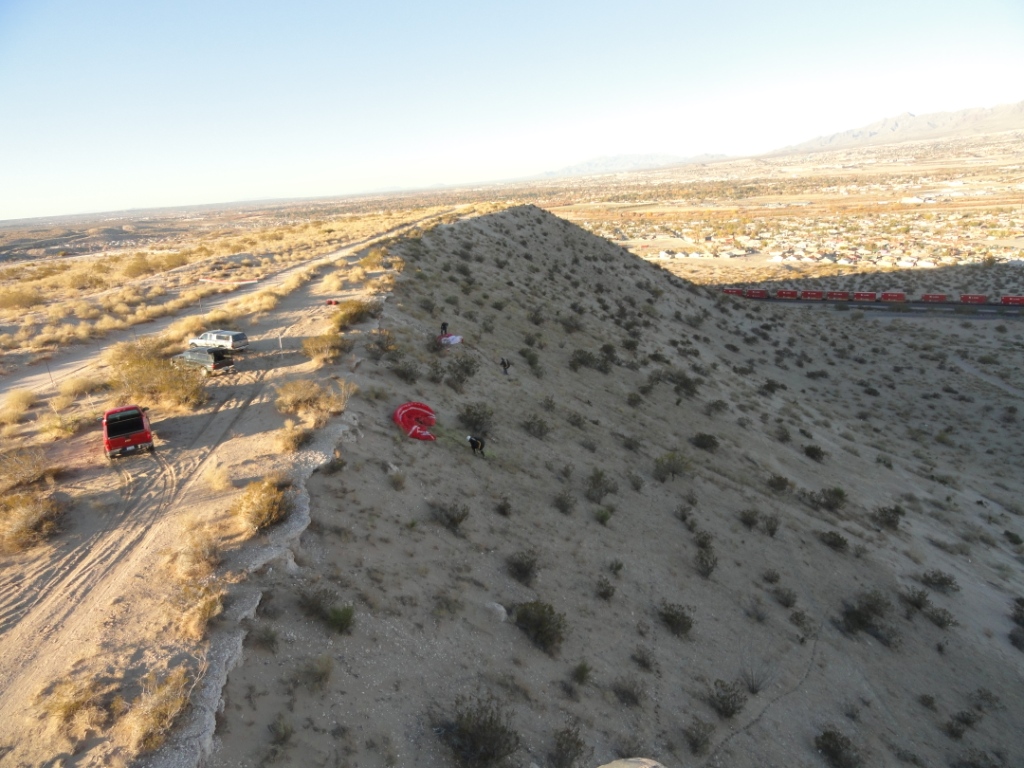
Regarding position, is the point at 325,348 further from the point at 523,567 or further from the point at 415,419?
the point at 523,567

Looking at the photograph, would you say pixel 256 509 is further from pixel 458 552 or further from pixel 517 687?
pixel 517 687

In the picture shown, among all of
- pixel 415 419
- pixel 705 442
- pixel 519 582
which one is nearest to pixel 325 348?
pixel 415 419

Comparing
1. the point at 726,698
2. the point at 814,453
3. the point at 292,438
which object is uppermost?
the point at 292,438

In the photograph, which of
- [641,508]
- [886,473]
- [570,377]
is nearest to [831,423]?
[886,473]

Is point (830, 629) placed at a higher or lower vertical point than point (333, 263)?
lower

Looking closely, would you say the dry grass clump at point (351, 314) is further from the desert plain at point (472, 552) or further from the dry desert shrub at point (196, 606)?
the dry desert shrub at point (196, 606)

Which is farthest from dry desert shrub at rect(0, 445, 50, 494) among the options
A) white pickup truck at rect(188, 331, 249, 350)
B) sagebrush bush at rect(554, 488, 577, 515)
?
sagebrush bush at rect(554, 488, 577, 515)
